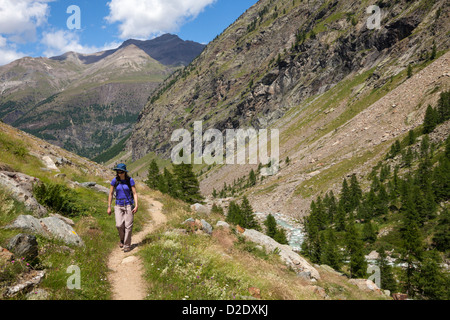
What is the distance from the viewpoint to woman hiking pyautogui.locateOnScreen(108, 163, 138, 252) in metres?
10.2

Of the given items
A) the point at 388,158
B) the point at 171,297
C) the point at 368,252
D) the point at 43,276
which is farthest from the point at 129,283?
the point at 388,158

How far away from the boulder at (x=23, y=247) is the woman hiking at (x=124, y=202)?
3524 mm

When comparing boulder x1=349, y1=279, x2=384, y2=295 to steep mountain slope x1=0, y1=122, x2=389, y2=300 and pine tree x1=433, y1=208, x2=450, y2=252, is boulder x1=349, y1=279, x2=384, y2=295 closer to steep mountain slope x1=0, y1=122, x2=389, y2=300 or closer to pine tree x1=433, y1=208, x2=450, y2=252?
steep mountain slope x1=0, y1=122, x2=389, y2=300

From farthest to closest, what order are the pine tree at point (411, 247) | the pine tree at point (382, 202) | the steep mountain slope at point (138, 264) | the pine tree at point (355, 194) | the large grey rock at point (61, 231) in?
the pine tree at point (355, 194) < the pine tree at point (382, 202) < the pine tree at point (411, 247) < the large grey rock at point (61, 231) < the steep mountain slope at point (138, 264)

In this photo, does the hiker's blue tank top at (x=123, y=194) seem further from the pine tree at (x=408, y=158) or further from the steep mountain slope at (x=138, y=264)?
the pine tree at (x=408, y=158)

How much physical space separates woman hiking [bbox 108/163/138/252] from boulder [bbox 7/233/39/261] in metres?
3.52

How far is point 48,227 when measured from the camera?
344 inches

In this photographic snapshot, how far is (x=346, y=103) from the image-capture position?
360 feet

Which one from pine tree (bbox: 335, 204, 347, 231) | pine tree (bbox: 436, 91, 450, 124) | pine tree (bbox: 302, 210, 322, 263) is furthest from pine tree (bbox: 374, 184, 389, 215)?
pine tree (bbox: 436, 91, 450, 124)

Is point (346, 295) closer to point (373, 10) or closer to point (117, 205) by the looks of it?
point (117, 205)

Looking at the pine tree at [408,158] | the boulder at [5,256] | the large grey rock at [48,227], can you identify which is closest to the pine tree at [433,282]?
the pine tree at [408,158]

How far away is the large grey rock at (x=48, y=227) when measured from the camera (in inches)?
303

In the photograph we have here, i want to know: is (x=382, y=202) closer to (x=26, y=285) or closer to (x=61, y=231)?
(x=61, y=231)
